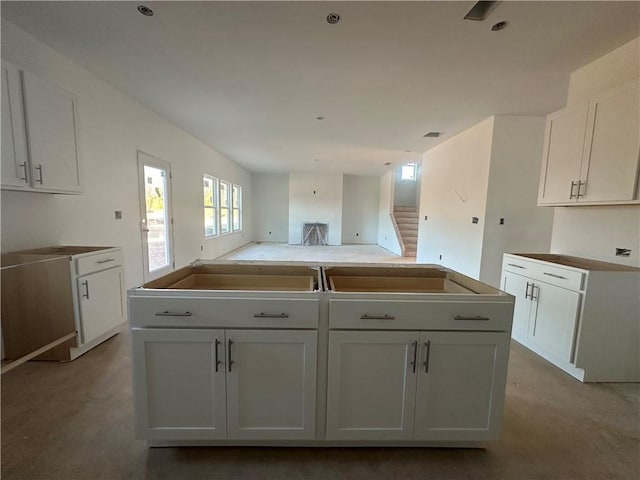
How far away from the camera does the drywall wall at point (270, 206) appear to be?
10.3 metres

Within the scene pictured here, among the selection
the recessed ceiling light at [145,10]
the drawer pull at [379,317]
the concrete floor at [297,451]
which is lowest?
the concrete floor at [297,451]

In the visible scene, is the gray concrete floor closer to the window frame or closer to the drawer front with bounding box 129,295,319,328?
the drawer front with bounding box 129,295,319,328

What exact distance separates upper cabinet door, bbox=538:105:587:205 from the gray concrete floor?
1734 mm

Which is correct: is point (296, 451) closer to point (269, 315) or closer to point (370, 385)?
point (370, 385)

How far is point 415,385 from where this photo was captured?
1.35 meters

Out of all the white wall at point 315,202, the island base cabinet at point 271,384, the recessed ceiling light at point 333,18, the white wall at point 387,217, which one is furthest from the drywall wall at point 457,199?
the white wall at point 315,202

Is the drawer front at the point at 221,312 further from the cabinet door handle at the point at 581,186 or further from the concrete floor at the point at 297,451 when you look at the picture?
the cabinet door handle at the point at 581,186

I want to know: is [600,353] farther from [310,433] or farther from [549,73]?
[549,73]

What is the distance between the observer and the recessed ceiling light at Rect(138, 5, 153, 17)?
1.85 metres

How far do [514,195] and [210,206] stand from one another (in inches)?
239

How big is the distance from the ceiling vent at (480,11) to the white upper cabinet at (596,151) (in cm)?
128

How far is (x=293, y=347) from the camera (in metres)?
1.32

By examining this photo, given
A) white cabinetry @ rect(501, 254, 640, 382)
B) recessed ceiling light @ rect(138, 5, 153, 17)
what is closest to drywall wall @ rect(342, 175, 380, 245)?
white cabinetry @ rect(501, 254, 640, 382)

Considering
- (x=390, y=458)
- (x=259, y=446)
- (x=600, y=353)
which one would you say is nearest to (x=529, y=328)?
(x=600, y=353)
